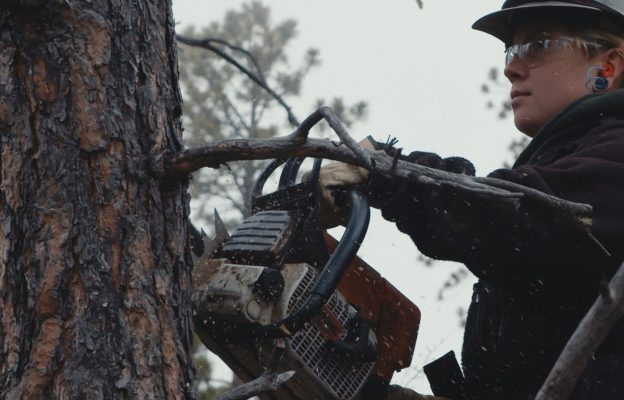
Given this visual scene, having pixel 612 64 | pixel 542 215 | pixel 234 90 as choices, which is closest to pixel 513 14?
pixel 612 64

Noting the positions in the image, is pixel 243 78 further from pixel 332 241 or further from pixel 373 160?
pixel 373 160

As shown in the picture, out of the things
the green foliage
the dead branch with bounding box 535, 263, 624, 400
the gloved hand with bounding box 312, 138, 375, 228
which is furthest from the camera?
the green foliage

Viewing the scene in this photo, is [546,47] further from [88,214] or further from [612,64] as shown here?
[88,214]

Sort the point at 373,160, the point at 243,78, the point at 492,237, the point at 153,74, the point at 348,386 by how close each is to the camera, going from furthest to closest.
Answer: the point at 243,78 < the point at 348,386 < the point at 492,237 < the point at 153,74 < the point at 373,160

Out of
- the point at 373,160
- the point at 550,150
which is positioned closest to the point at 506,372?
the point at 550,150

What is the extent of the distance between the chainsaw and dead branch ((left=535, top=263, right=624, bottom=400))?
42.1 inches

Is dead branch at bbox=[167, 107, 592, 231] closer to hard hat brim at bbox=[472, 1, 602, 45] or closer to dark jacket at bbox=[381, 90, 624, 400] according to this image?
dark jacket at bbox=[381, 90, 624, 400]

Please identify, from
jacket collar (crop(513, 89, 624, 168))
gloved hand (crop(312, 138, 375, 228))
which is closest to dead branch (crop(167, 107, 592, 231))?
gloved hand (crop(312, 138, 375, 228))

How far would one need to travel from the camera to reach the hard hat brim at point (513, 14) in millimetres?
3225

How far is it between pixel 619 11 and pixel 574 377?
1.98 metres

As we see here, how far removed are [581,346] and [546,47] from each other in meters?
1.94

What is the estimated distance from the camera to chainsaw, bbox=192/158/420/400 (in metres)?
2.67

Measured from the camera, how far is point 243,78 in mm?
16141

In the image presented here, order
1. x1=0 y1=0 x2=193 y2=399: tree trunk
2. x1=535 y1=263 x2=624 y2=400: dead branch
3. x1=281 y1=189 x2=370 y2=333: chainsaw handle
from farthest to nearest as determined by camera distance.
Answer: x1=281 y1=189 x2=370 y2=333: chainsaw handle → x1=0 y1=0 x2=193 y2=399: tree trunk → x1=535 y1=263 x2=624 y2=400: dead branch
